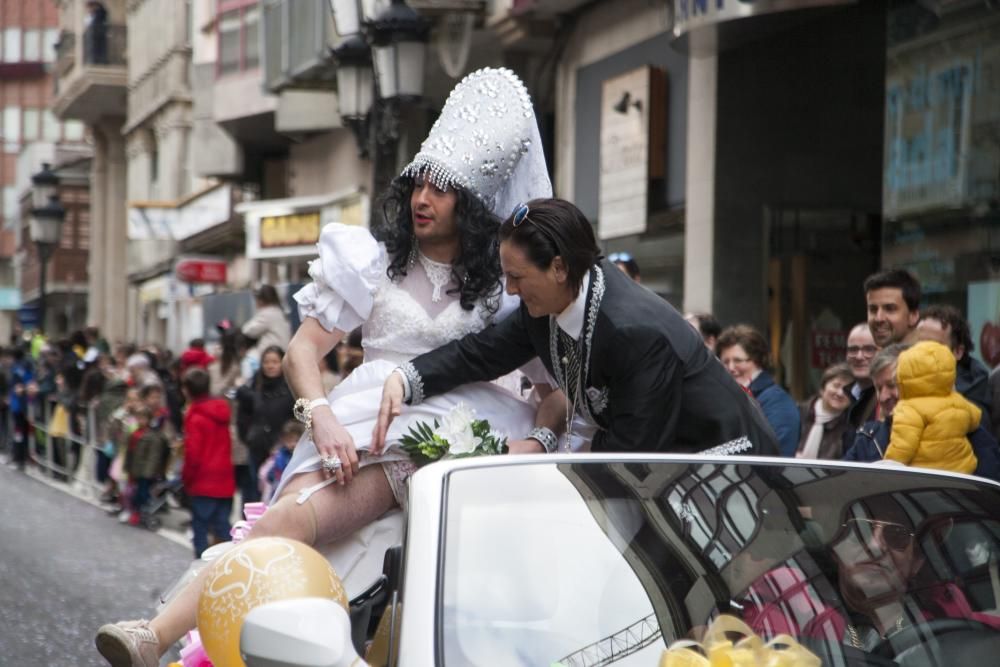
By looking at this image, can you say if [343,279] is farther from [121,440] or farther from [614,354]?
[121,440]

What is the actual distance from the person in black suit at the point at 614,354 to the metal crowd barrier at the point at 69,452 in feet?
52.8

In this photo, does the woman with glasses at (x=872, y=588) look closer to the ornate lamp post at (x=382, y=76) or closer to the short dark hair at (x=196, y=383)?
the ornate lamp post at (x=382, y=76)

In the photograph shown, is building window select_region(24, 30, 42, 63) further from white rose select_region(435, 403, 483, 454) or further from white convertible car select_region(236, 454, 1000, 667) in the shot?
white convertible car select_region(236, 454, 1000, 667)

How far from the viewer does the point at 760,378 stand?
897 cm

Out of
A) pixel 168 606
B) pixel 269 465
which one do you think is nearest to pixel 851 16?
pixel 269 465

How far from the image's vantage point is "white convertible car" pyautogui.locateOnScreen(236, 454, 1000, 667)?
3.18 meters

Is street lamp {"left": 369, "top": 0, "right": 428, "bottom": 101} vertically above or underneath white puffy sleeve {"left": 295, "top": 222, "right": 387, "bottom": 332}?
above

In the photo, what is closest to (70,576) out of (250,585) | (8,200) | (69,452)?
(69,452)

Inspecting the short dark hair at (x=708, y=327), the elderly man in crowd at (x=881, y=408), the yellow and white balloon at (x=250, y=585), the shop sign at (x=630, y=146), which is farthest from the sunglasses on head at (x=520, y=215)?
the shop sign at (x=630, y=146)

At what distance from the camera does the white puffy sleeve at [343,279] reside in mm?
4906

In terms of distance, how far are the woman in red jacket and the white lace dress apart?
28.2ft

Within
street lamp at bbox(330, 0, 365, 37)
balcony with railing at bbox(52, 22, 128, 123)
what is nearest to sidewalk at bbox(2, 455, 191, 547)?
street lamp at bbox(330, 0, 365, 37)

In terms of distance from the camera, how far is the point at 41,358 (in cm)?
2648

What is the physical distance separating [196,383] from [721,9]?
4942 mm
